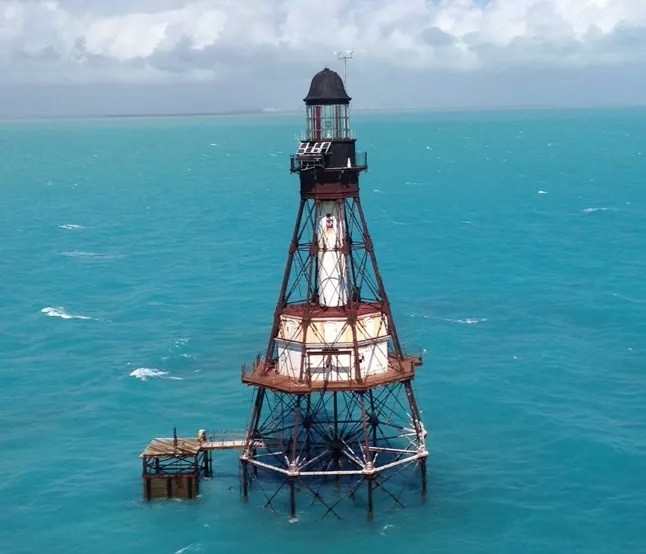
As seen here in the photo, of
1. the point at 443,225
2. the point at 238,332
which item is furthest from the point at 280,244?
the point at 238,332

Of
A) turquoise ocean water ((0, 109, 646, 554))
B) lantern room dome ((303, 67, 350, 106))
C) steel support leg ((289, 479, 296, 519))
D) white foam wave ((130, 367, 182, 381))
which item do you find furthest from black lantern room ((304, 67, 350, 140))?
white foam wave ((130, 367, 182, 381))

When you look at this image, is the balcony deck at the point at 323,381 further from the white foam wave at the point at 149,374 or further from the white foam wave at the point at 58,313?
the white foam wave at the point at 58,313

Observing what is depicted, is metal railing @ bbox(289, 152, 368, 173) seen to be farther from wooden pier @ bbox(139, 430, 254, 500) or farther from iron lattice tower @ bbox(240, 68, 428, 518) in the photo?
wooden pier @ bbox(139, 430, 254, 500)

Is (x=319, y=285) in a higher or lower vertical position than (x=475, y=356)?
higher

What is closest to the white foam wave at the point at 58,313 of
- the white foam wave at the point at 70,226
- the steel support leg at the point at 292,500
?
the steel support leg at the point at 292,500

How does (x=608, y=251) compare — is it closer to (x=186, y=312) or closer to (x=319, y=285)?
(x=186, y=312)

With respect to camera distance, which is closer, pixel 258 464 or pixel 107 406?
pixel 258 464

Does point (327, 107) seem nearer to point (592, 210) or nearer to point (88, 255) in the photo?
point (88, 255)
